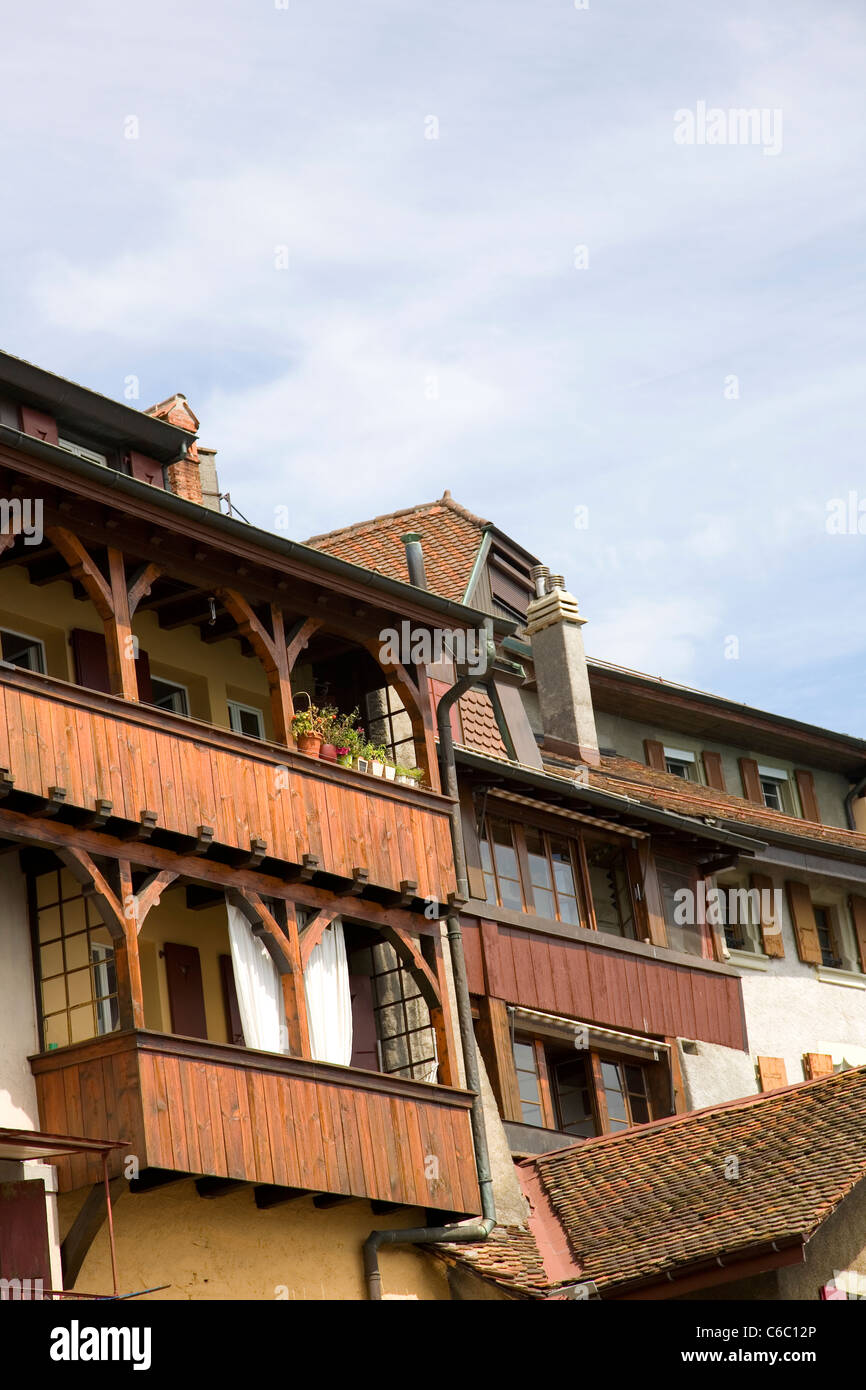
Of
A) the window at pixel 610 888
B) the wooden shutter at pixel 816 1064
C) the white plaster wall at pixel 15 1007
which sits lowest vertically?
the white plaster wall at pixel 15 1007

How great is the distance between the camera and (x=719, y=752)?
3662 centimetres

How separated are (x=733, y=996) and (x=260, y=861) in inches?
420

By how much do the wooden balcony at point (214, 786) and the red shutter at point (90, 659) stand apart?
144 centimetres

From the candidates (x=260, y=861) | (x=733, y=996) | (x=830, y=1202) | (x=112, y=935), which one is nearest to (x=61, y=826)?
(x=112, y=935)

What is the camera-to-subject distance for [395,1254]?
71.1 ft

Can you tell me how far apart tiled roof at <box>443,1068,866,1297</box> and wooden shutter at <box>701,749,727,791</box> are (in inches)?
503

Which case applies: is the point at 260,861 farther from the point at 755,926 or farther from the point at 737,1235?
the point at 755,926

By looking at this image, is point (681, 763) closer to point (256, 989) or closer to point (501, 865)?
point (501, 865)

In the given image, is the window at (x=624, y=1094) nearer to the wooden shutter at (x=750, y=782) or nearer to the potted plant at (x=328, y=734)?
the potted plant at (x=328, y=734)

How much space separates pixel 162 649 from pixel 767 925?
480 inches

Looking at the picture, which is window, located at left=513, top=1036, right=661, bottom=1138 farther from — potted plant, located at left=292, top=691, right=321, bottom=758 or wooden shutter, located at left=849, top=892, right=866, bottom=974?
wooden shutter, located at left=849, top=892, right=866, bottom=974

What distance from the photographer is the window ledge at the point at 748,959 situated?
30750 millimetres

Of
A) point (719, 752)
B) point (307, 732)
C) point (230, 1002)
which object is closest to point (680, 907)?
point (719, 752)

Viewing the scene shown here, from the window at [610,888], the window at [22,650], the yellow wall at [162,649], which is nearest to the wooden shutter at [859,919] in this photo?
the window at [610,888]
